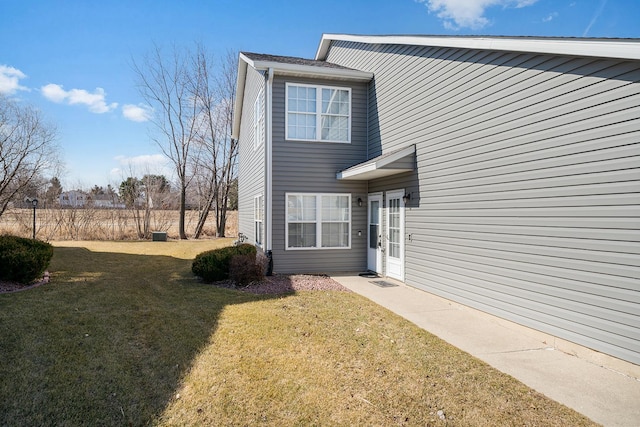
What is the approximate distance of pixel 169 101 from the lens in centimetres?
2088

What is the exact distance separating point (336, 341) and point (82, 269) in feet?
26.4

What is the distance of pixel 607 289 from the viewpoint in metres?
3.87

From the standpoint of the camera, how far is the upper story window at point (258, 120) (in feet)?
31.8

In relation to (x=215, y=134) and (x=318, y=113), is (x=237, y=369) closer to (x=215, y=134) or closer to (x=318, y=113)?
(x=318, y=113)

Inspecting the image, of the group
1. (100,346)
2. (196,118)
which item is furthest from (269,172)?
(196,118)

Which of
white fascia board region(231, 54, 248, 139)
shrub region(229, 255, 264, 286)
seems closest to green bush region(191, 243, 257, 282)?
shrub region(229, 255, 264, 286)

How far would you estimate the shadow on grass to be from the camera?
2926 millimetres

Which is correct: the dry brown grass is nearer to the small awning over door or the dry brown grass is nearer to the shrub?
the shrub

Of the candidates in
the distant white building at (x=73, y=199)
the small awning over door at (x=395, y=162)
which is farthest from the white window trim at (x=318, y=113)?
the distant white building at (x=73, y=199)

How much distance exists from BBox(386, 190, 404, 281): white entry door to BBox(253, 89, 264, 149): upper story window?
415cm

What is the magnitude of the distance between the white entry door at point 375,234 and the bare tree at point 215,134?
14022 mm

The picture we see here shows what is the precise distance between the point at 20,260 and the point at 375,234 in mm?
7891

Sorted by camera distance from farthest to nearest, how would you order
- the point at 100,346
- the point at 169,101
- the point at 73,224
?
the point at 169,101 < the point at 73,224 < the point at 100,346

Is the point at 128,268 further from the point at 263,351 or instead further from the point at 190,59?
the point at 190,59
